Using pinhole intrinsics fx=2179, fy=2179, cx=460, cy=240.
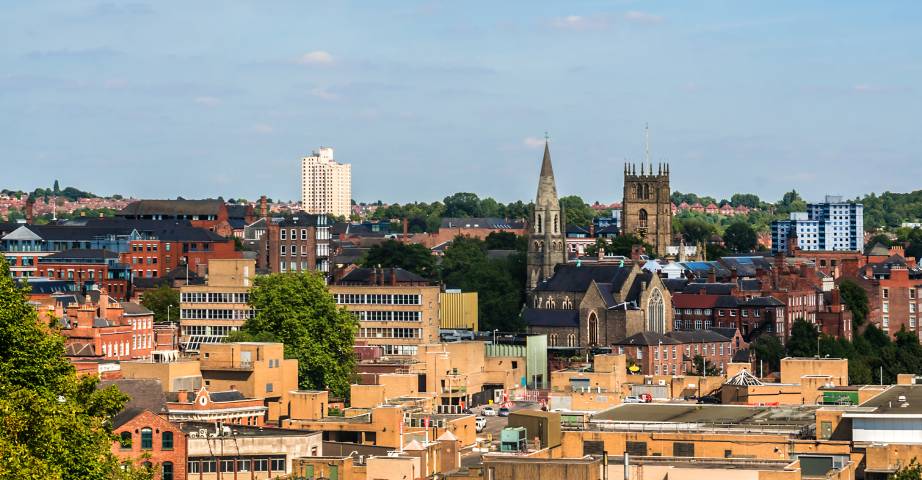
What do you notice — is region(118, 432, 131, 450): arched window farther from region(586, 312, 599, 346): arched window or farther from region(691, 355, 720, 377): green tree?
region(586, 312, 599, 346): arched window

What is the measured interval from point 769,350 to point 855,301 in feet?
92.1

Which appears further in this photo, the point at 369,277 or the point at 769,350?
the point at 369,277

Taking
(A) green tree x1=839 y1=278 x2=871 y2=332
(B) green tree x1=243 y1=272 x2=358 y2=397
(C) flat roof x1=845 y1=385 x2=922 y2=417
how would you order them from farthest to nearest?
(A) green tree x1=839 y1=278 x2=871 y2=332 → (B) green tree x1=243 y1=272 x2=358 y2=397 → (C) flat roof x1=845 y1=385 x2=922 y2=417

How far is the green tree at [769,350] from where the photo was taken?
160312mm

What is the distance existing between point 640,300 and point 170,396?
8616 cm

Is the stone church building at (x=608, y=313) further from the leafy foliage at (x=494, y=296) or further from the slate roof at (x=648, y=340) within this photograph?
the slate roof at (x=648, y=340)

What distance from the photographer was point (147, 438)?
253ft

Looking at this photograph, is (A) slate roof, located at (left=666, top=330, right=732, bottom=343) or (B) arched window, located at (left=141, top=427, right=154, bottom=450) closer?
(B) arched window, located at (left=141, top=427, right=154, bottom=450)

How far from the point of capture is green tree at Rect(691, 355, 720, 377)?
155m

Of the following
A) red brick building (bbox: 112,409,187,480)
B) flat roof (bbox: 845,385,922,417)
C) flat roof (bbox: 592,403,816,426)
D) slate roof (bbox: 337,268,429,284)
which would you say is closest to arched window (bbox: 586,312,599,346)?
slate roof (bbox: 337,268,429,284)

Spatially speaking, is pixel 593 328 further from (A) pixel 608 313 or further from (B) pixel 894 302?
(B) pixel 894 302

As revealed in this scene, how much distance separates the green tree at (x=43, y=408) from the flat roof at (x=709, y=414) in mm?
19457

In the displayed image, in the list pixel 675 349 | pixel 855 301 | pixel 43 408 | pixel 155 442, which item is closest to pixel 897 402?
pixel 155 442

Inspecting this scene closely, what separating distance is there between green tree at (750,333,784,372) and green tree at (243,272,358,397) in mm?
37229
